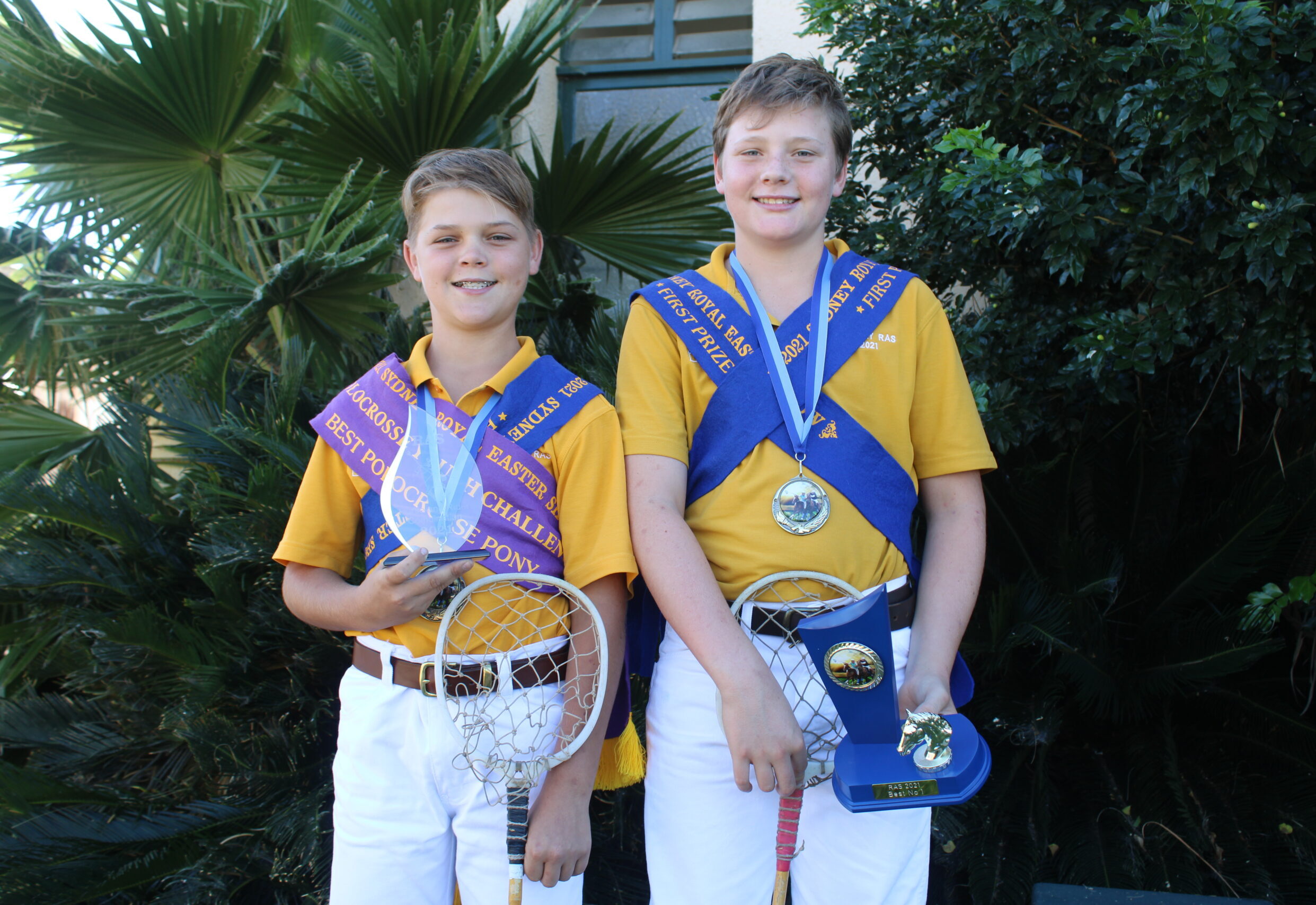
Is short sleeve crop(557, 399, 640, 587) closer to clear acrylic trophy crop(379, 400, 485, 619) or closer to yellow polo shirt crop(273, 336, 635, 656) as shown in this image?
yellow polo shirt crop(273, 336, 635, 656)

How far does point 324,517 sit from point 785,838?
1077mm

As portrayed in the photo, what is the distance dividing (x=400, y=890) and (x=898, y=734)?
3.15ft

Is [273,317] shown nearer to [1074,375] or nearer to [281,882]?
[281,882]

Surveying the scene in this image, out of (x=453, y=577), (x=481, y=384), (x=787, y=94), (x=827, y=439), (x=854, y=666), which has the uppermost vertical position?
(x=787, y=94)

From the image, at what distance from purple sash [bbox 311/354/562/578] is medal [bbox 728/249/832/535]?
0.45 meters

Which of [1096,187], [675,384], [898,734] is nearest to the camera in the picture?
[898,734]

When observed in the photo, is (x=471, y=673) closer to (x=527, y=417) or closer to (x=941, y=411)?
(x=527, y=417)

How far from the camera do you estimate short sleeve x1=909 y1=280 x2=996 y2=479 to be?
1850 millimetres

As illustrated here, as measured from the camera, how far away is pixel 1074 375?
2.79 metres

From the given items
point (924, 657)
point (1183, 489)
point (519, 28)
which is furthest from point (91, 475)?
point (1183, 489)

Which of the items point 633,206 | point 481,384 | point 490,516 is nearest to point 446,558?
point 490,516

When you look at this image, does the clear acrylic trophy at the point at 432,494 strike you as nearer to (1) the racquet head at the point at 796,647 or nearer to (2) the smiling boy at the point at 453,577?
(2) the smiling boy at the point at 453,577

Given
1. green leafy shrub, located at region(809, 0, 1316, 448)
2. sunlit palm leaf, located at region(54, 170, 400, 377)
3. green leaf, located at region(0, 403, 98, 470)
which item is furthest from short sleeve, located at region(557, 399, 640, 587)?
Answer: green leaf, located at region(0, 403, 98, 470)

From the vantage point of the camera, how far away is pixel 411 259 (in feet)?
6.80
